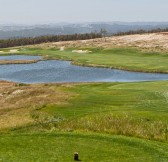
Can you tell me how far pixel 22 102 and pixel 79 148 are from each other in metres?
19.8

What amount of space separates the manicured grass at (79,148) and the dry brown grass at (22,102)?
7.64m

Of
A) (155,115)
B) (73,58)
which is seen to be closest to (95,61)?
(73,58)

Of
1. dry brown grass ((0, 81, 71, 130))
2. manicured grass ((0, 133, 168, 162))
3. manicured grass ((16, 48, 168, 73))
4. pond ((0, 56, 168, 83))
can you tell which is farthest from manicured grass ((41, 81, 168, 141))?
manicured grass ((16, 48, 168, 73))

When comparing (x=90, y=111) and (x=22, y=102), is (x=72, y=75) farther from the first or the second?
(x=90, y=111)

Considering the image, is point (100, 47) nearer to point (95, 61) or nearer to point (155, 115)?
point (95, 61)

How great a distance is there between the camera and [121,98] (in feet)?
143

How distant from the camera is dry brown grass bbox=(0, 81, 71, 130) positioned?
3654cm

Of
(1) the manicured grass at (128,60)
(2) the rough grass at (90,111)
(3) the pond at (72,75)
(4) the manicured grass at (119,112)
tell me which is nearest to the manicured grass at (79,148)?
(4) the manicured grass at (119,112)

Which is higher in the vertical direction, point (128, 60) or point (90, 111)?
point (90, 111)

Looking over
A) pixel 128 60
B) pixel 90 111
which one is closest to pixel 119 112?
pixel 90 111

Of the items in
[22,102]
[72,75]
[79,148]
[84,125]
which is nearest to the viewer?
[79,148]

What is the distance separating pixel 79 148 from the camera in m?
25.3

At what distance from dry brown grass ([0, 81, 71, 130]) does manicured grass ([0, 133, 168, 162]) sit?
764 centimetres

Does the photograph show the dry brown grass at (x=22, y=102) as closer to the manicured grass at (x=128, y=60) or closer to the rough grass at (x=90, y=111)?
the rough grass at (x=90, y=111)
